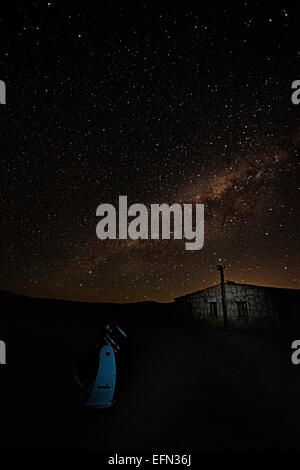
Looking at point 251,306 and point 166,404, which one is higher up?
point 251,306

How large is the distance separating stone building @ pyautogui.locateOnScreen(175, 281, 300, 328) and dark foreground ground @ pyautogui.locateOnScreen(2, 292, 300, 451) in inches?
359

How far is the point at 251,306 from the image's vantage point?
19.7 metres

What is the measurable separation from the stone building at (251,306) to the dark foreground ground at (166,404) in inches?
359

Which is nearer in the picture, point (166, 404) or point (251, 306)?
point (166, 404)

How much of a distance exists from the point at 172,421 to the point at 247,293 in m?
16.5

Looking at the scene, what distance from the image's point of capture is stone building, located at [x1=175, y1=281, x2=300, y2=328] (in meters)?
18.3

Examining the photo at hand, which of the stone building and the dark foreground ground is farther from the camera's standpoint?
the stone building

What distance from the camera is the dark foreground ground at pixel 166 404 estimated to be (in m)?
4.90

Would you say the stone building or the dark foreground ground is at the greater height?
the stone building

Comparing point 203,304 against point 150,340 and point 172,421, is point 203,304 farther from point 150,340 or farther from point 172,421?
point 172,421

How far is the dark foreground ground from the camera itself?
490cm

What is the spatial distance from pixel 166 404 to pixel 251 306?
15.5m
